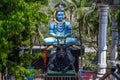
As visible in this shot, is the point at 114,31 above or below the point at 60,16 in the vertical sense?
below

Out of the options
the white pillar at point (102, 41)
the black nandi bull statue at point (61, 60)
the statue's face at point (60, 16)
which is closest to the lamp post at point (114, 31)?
the white pillar at point (102, 41)

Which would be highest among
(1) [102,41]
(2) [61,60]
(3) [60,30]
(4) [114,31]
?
(4) [114,31]

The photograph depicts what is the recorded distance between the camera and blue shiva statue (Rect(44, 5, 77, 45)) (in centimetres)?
2517

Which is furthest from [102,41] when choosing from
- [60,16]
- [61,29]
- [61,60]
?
[60,16]

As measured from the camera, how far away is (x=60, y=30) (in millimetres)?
25344

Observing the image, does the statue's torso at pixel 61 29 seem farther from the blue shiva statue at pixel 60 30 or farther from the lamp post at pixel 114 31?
the lamp post at pixel 114 31

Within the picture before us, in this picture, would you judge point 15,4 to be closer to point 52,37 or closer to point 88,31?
point 52,37

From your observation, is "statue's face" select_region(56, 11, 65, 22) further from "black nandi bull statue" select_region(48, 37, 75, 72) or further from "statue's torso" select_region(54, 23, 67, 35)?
"black nandi bull statue" select_region(48, 37, 75, 72)

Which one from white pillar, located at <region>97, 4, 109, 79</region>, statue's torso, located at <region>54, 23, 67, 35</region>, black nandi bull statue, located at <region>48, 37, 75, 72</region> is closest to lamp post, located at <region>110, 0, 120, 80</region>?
white pillar, located at <region>97, 4, 109, 79</region>

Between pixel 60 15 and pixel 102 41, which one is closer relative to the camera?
pixel 102 41

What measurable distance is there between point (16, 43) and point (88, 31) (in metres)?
23.7

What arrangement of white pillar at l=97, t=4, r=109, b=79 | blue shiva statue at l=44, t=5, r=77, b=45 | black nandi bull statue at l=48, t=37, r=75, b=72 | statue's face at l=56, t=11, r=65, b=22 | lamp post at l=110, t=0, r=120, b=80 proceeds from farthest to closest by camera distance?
statue's face at l=56, t=11, r=65, b=22
blue shiva statue at l=44, t=5, r=77, b=45
black nandi bull statue at l=48, t=37, r=75, b=72
white pillar at l=97, t=4, r=109, b=79
lamp post at l=110, t=0, r=120, b=80

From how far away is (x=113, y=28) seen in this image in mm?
18359

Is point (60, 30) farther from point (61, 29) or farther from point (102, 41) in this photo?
point (102, 41)
